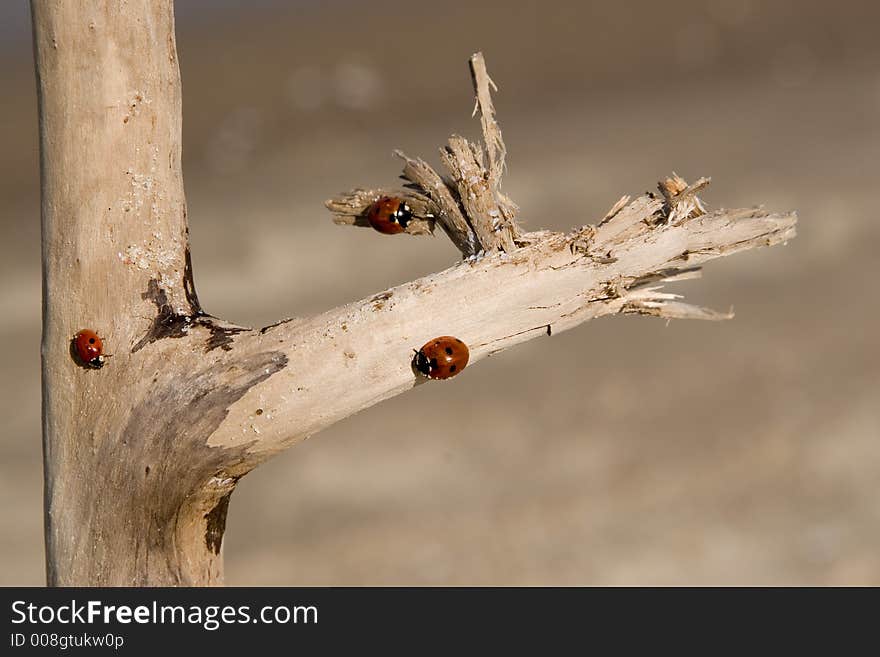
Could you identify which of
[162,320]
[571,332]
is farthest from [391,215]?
[571,332]

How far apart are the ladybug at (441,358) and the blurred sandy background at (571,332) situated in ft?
9.99

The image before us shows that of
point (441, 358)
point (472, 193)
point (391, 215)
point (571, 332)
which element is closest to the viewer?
point (441, 358)

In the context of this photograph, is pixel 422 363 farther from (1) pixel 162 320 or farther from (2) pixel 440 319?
(1) pixel 162 320

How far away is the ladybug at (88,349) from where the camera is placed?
1.43m

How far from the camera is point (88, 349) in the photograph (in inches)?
56.4

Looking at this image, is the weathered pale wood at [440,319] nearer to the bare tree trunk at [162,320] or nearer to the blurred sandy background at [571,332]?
the bare tree trunk at [162,320]

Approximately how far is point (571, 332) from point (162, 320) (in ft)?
13.3

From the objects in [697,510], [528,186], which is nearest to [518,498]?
[697,510]

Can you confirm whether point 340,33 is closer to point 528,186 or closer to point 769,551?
point 528,186

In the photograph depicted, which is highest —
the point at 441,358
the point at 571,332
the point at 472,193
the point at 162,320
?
Result: the point at 571,332

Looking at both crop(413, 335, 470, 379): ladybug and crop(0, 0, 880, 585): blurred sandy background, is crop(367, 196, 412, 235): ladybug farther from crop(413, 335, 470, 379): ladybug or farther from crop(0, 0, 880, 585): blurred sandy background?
crop(0, 0, 880, 585): blurred sandy background

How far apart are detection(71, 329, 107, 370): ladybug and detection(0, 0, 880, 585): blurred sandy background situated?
307cm

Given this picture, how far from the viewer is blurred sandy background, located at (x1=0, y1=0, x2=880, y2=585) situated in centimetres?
446

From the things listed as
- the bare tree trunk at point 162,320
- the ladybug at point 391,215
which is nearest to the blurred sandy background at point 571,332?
the ladybug at point 391,215
